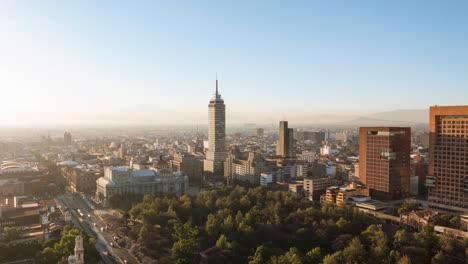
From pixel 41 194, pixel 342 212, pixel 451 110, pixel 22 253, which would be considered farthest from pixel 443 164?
pixel 41 194

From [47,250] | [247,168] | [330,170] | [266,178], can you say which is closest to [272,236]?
[47,250]

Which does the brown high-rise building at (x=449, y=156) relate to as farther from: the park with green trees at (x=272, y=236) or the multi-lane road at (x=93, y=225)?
the multi-lane road at (x=93, y=225)

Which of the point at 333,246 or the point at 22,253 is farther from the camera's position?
the point at 333,246

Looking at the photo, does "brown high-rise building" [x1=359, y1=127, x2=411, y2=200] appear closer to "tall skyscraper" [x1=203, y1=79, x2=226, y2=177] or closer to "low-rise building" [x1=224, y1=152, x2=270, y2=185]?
"low-rise building" [x1=224, y1=152, x2=270, y2=185]

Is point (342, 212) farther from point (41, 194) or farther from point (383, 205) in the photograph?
point (41, 194)

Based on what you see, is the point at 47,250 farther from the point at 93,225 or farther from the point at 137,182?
the point at 137,182

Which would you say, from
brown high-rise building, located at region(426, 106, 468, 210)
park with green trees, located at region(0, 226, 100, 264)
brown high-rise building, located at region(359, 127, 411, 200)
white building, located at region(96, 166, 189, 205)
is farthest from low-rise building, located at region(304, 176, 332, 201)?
park with green trees, located at region(0, 226, 100, 264)
